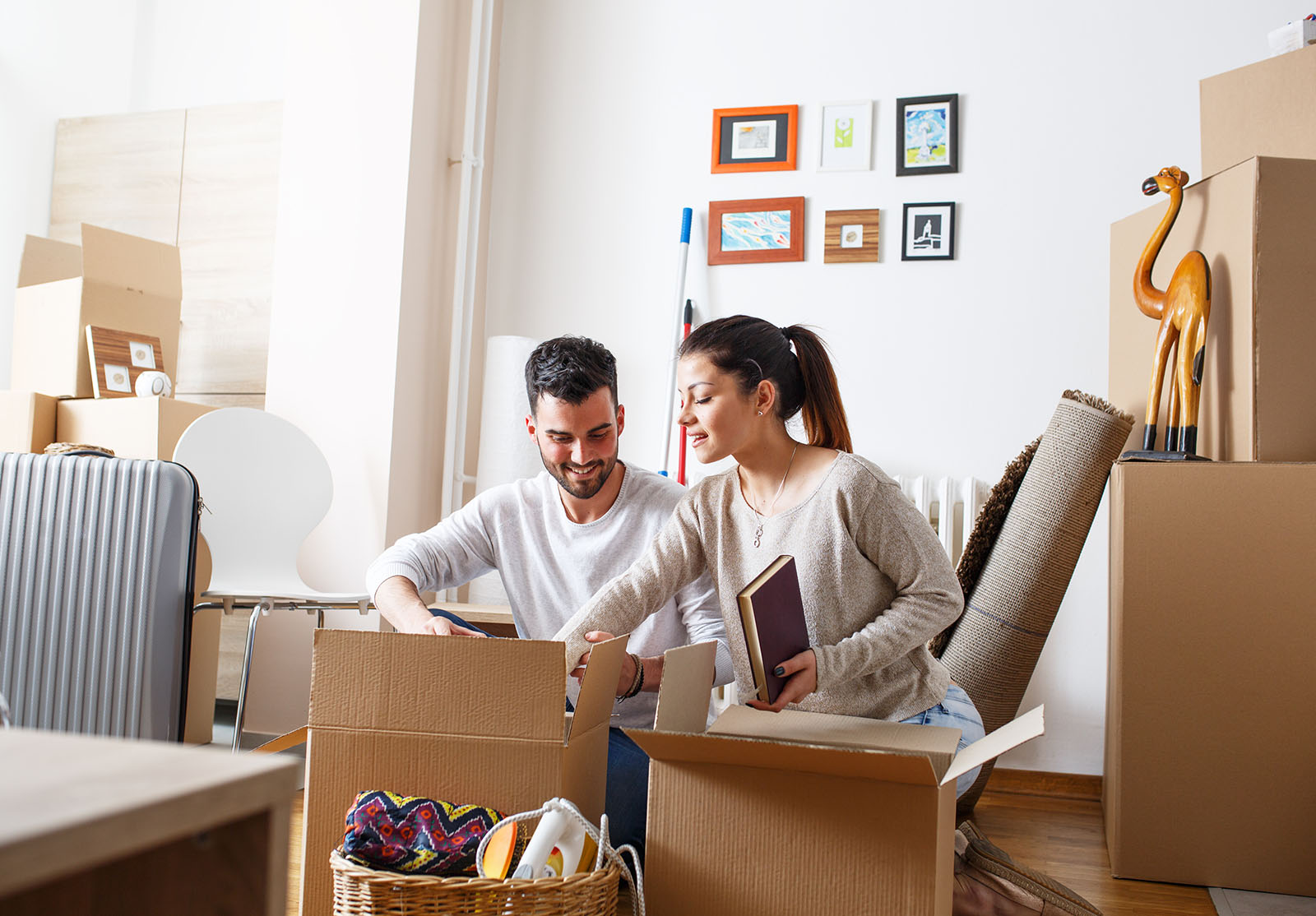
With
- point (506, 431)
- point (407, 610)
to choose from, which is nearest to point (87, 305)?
point (506, 431)

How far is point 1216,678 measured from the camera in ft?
5.76

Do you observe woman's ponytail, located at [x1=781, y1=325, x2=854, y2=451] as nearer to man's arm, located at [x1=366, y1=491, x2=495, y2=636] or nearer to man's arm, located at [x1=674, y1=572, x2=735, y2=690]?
man's arm, located at [x1=674, y1=572, x2=735, y2=690]

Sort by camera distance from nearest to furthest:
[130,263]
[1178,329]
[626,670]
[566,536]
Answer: [626,670] < [566,536] < [1178,329] < [130,263]

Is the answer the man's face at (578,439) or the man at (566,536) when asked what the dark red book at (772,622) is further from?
the man's face at (578,439)

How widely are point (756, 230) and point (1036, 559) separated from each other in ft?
4.04

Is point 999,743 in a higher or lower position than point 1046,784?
higher

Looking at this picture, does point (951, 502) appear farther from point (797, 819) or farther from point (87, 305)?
point (87, 305)

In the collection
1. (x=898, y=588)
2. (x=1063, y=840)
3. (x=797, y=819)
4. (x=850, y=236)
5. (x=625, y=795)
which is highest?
(x=850, y=236)

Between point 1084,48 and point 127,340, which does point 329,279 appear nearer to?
point 127,340

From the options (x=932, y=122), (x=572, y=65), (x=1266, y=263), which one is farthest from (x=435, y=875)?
(x=572, y=65)

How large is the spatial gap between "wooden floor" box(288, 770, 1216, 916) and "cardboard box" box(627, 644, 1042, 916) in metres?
0.54

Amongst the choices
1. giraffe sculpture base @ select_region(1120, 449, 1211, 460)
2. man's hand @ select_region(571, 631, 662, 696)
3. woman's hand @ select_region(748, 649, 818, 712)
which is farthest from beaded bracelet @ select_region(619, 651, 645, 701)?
giraffe sculpture base @ select_region(1120, 449, 1211, 460)

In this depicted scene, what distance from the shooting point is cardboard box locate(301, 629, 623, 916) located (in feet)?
3.81

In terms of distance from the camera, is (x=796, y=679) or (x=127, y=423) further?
(x=127, y=423)
